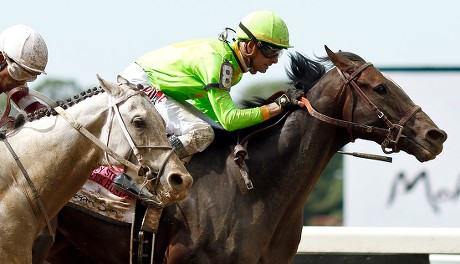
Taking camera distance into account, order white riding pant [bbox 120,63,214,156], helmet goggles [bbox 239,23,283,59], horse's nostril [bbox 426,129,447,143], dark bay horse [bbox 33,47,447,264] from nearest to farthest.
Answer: dark bay horse [bbox 33,47,447,264] → white riding pant [bbox 120,63,214,156] → horse's nostril [bbox 426,129,447,143] → helmet goggles [bbox 239,23,283,59]

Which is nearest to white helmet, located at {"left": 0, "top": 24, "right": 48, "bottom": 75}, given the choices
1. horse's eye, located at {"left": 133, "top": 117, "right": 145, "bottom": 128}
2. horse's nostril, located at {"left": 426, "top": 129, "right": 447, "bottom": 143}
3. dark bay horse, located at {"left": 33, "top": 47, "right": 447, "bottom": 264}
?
horse's eye, located at {"left": 133, "top": 117, "right": 145, "bottom": 128}

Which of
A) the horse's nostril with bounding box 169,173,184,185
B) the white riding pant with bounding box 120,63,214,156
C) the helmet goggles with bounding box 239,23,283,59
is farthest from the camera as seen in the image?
the helmet goggles with bounding box 239,23,283,59

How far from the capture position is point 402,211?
12.6 metres

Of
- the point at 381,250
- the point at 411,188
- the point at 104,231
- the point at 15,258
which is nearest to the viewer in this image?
the point at 15,258

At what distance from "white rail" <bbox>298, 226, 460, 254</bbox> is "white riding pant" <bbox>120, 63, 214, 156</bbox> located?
94.8 inches

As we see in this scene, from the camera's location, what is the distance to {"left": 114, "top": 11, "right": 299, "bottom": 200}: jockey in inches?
307

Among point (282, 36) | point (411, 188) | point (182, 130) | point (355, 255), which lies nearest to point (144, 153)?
point (182, 130)

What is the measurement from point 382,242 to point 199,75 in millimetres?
2954

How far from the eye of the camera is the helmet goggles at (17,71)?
654 cm

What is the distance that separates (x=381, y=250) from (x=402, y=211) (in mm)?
2691

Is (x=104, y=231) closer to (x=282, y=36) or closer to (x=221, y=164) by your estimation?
(x=221, y=164)

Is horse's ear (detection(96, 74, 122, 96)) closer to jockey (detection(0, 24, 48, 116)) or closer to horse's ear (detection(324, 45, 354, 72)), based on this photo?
jockey (detection(0, 24, 48, 116))

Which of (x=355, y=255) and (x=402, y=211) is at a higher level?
(x=355, y=255)

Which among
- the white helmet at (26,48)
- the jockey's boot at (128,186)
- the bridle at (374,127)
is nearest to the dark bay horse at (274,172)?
the bridle at (374,127)
